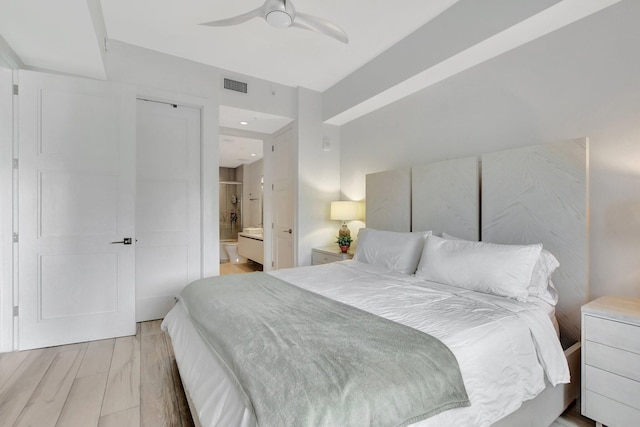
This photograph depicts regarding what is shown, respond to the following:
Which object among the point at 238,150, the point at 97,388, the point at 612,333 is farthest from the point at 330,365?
the point at 238,150

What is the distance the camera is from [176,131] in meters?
3.42

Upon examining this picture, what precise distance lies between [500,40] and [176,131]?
321cm

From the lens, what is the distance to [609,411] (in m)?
1.56

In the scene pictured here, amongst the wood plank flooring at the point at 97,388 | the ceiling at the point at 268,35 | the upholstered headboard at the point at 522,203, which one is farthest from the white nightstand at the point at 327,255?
the wood plank flooring at the point at 97,388

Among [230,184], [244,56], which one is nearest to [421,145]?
[244,56]

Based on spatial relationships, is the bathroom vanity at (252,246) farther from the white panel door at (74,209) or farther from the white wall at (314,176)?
the white panel door at (74,209)

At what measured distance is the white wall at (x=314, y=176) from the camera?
410 cm

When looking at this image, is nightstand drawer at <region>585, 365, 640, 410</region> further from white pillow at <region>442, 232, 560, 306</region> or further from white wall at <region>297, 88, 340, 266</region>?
white wall at <region>297, 88, 340, 266</region>

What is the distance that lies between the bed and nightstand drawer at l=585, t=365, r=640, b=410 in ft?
0.47

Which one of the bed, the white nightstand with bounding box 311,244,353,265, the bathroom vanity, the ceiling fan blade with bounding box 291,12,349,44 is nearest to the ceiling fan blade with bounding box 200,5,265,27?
the ceiling fan blade with bounding box 291,12,349,44

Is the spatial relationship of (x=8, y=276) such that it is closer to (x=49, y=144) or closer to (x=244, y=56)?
(x=49, y=144)

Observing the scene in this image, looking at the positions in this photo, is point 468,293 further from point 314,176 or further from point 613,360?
point 314,176

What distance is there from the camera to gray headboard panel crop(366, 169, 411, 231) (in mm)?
3205

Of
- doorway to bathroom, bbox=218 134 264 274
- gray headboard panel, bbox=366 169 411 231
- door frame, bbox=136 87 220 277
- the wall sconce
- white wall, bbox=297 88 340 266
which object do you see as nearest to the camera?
gray headboard panel, bbox=366 169 411 231
